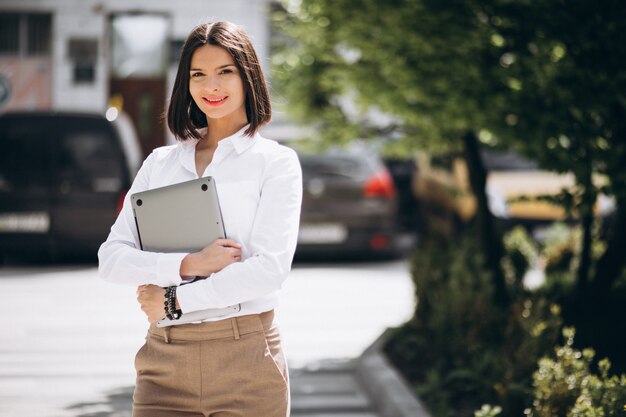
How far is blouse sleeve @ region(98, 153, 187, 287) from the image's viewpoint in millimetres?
2764

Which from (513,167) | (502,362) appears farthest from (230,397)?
(513,167)

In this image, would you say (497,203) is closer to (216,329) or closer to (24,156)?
(24,156)

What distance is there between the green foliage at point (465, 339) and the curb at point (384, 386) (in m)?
0.09

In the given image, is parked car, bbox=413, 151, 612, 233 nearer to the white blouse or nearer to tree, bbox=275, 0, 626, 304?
tree, bbox=275, 0, 626, 304

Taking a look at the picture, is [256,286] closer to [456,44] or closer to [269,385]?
[269,385]

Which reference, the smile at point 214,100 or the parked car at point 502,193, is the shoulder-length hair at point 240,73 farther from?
the parked car at point 502,193

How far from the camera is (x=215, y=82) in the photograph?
2.85m

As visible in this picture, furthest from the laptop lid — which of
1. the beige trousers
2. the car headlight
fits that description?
the car headlight

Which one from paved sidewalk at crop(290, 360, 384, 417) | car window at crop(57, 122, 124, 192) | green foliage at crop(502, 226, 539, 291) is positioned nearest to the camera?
paved sidewalk at crop(290, 360, 384, 417)

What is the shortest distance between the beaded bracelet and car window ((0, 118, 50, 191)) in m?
9.07

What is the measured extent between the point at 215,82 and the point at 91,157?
9.03 meters

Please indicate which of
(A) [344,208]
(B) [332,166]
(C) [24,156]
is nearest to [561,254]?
(A) [344,208]

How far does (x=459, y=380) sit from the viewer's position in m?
5.75

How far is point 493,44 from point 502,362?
213cm
